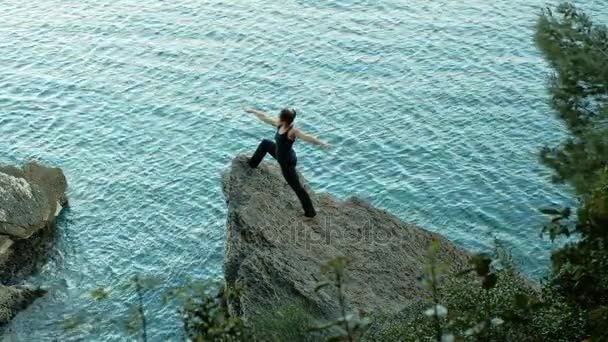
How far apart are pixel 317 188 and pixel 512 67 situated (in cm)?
1544

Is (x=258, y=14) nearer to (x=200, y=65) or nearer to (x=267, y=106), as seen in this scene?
(x=200, y=65)

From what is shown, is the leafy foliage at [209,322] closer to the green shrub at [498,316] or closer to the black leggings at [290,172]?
the green shrub at [498,316]

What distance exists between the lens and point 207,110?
4697 centimetres

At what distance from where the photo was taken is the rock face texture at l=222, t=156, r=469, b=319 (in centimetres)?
2200

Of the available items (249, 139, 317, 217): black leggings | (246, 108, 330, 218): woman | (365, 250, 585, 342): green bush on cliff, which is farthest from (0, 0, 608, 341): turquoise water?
(365, 250, 585, 342): green bush on cliff

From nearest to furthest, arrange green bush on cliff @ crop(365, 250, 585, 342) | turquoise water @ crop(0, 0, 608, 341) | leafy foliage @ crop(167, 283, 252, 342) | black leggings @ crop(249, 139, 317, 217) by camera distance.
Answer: leafy foliage @ crop(167, 283, 252, 342)
green bush on cliff @ crop(365, 250, 585, 342)
black leggings @ crop(249, 139, 317, 217)
turquoise water @ crop(0, 0, 608, 341)

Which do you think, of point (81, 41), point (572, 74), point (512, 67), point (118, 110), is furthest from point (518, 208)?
point (81, 41)

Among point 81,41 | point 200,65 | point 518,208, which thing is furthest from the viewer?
point 81,41

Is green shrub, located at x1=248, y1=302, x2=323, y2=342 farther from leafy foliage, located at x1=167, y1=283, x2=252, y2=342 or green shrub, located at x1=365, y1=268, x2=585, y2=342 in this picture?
leafy foliage, located at x1=167, y1=283, x2=252, y2=342

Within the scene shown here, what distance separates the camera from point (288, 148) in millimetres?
23328

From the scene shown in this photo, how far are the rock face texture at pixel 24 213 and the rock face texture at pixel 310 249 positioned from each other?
12.6m

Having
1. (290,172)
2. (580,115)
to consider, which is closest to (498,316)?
(580,115)

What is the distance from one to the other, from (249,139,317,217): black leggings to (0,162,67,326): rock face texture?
1291 centimetres

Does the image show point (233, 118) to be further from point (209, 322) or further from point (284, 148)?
point (209, 322)
